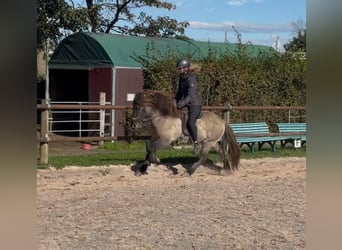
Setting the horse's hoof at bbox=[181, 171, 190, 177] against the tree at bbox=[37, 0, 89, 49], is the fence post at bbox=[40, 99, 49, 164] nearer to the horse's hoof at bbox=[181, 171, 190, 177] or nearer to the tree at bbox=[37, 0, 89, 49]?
the horse's hoof at bbox=[181, 171, 190, 177]

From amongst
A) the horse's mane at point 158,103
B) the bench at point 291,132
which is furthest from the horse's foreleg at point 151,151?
the bench at point 291,132

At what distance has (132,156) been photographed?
1029 cm

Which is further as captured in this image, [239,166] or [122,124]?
[122,124]

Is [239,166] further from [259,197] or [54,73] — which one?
[54,73]

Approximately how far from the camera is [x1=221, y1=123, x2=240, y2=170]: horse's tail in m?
8.41

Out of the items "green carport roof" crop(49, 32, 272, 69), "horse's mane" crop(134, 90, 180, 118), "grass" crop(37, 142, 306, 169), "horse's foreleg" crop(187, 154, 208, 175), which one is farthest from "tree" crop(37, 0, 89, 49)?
"horse's foreleg" crop(187, 154, 208, 175)

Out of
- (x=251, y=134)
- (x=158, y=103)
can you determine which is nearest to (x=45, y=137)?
(x=158, y=103)

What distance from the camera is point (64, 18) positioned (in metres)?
16.8

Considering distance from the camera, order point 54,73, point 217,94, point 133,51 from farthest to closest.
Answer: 1. point 54,73
2. point 133,51
3. point 217,94

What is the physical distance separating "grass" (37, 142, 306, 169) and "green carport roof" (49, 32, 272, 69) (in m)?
3.55

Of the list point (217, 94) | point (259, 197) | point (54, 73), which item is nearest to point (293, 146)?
point (217, 94)

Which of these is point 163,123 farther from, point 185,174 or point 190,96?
point 185,174
